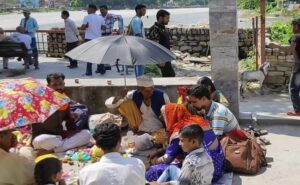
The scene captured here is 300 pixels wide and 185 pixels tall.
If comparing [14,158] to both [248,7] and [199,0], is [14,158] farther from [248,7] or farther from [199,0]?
[199,0]

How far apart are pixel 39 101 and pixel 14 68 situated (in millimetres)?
9247

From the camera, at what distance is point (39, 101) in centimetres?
423

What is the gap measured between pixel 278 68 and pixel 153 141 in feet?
20.4

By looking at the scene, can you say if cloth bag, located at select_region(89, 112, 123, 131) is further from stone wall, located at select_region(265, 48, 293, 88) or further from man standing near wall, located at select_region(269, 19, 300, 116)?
stone wall, located at select_region(265, 48, 293, 88)

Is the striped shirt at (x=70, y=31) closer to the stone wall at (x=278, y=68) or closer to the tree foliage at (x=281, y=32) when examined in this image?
the stone wall at (x=278, y=68)

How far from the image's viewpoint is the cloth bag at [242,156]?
5004mm

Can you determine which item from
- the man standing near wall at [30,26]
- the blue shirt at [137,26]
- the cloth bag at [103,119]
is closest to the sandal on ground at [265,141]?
the cloth bag at [103,119]

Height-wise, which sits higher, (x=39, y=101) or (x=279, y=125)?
(x=39, y=101)

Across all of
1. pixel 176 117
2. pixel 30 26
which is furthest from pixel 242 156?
pixel 30 26

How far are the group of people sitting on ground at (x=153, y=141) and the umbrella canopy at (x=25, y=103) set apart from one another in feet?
0.73

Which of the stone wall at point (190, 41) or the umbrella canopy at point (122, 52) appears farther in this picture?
the stone wall at point (190, 41)

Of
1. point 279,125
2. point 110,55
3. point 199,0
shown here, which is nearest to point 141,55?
point 110,55

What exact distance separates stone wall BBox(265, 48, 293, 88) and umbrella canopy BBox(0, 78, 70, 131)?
7217 millimetres

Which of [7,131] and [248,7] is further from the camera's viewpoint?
[248,7]
